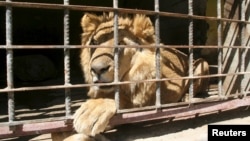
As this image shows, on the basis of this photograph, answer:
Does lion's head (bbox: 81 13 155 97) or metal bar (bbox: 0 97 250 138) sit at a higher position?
lion's head (bbox: 81 13 155 97)

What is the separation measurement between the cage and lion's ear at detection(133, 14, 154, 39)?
0.60ft

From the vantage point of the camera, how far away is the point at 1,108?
4.84 meters

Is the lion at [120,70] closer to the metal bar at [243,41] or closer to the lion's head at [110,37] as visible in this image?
the lion's head at [110,37]

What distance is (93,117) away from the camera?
9.73ft

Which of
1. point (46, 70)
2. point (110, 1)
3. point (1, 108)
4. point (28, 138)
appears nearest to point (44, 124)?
point (28, 138)

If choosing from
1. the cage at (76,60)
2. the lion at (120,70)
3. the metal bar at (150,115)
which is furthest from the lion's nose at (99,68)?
Result: the metal bar at (150,115)

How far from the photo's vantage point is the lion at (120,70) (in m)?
3.02

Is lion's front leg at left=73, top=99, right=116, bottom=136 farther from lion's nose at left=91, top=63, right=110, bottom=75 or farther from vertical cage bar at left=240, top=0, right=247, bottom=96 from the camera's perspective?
vertical cage bar at left=240, top=0, right=247, bottom=96

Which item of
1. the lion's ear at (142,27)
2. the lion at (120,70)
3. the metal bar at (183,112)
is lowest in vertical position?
the metal bar at (183,112)

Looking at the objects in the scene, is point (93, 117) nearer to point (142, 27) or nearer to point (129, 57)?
point (129, 57)

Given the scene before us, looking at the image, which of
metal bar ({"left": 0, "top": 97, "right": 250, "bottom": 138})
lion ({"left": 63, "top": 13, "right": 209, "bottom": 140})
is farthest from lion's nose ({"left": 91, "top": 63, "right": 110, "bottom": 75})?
metal bar ({"left": 0, "top": 97, "right": 250, "bottom": 138})

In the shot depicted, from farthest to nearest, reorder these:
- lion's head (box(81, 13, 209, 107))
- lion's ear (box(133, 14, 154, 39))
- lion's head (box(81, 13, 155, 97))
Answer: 1. lion's ear (box(133, 14, 154, 39))
2. lion's head (box(81, 13, 209, 107))
3. lion's head (box(81, 13, 155, 97))

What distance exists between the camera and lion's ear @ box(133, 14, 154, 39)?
3.98m

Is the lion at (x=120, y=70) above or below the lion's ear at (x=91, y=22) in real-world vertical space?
below
